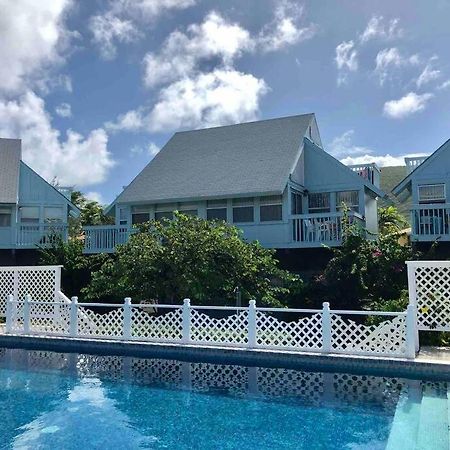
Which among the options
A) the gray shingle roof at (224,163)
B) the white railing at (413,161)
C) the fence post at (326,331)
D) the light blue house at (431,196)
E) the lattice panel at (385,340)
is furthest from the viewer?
the white railing at (413,161)

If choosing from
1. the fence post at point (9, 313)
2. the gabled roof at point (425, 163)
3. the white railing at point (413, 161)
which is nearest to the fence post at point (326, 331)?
the gabled roof at point (425, 163)

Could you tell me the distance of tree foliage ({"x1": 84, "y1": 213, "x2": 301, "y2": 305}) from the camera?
14656mm

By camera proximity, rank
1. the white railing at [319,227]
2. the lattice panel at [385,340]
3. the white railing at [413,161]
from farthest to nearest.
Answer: the white railing at [413,161]
the white railing at [319,227]
the lattice panel at [385,340]

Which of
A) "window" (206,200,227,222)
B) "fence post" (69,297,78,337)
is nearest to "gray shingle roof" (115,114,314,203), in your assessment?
"window" (206,200,227,222)

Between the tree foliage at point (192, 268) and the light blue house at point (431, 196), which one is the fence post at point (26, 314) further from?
the light blue house at point (431, 196)

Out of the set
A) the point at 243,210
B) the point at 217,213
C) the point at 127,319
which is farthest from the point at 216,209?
the point at 127,319

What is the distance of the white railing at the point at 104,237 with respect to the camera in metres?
21.2

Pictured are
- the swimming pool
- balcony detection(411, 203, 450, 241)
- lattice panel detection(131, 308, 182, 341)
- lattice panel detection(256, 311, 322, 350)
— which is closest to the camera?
the swimming pool

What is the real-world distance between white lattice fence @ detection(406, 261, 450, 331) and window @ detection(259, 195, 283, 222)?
7818mm

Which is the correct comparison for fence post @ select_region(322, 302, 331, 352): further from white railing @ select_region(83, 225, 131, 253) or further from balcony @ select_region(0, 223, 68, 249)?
balcony @ select_region(0, 223, 68, 249)

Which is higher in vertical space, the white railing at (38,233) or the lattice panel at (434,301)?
the white railing at (38,233)

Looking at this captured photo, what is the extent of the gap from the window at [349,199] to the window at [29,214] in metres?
15.4

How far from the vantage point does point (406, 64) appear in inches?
656

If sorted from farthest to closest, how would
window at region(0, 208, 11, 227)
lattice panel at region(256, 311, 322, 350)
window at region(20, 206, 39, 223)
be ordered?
window at region(20, 206, 39, 223)
window at region(0, 208, 11, 227)
lattice panel at region(256, 311, 322, 350)
